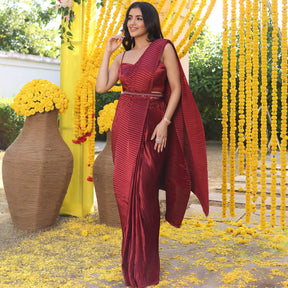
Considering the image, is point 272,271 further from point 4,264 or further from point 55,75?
point 55,75

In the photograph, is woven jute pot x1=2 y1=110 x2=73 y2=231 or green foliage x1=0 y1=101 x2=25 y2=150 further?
green foliage x1=0 y1=101 x2=25 y2=150

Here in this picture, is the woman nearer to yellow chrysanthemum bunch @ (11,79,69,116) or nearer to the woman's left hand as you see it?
the woman's left hand

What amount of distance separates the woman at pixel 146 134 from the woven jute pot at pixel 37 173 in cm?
105

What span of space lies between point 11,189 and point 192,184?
5.22 feet

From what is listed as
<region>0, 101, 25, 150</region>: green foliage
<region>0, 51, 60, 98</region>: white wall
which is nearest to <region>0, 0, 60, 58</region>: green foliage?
<region>0, 51, 60, 98</region>: white wall

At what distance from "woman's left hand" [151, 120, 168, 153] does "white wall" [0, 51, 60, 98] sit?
918 centimetres

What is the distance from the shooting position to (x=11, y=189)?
335 cm

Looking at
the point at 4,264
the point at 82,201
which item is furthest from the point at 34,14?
the point at 4,264

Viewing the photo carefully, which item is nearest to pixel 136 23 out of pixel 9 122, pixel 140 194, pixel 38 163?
A: pixel 140 194

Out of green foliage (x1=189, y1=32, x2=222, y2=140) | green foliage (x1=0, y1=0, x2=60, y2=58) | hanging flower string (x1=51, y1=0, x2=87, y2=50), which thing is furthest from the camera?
green foliage (x1=0, y1=0, x2=60, y2=58)

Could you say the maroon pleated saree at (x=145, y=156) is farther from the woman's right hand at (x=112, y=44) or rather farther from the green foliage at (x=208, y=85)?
the green foliage at (x=208, y=85)

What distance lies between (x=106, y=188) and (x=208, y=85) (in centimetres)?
678

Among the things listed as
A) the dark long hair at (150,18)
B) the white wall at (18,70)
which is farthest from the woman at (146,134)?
the white wall at (18,70)

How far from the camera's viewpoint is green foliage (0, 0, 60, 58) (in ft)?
51.6
